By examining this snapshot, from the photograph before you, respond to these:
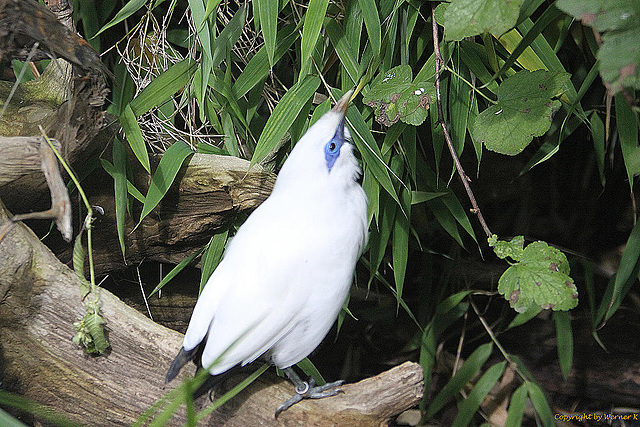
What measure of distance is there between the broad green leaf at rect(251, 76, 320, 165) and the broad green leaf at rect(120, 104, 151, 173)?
23cm

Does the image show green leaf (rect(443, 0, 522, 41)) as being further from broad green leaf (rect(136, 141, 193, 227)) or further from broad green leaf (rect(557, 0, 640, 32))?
broad green leaf (rect(136, 141, 193, 227))

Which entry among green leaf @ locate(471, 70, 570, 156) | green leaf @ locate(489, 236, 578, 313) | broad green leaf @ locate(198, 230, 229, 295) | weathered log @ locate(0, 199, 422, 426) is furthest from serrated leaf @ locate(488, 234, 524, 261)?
broad green leaf @ locate(198, 230, 229, 295)

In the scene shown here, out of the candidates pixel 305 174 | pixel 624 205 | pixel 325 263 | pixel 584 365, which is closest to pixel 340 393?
pixel 325 263

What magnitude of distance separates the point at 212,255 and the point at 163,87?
1.31 feet

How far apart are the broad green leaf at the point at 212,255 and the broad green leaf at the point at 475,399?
0.70 m

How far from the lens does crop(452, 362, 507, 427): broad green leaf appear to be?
4.60ft

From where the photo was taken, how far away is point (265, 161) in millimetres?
1380

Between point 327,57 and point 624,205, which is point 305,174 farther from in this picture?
point 624,205

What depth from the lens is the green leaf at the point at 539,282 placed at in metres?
0.94

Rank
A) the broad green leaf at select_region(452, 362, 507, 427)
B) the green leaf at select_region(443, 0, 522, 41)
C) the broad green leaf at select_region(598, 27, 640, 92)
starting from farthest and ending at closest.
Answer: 1. the broad green leaf at select_region(452, 362, 507, 427)
2. the green leaf at select_region(443, 0, 522, 41)
3. the broad green leaf at select_region(598, 27, 640, 92)

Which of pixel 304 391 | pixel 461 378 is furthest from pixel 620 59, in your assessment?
pixel 461 378

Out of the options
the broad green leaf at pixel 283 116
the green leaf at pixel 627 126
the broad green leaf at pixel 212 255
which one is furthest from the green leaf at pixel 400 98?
the broad green leaf at pixel 212 255

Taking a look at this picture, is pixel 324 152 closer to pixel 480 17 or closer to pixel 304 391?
pixel 480 17

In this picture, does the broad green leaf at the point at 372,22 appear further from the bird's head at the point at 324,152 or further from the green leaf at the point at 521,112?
the green leaf at the point at 521,112
